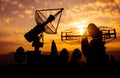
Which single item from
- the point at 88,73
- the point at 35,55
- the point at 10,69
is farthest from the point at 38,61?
the point at 88,73

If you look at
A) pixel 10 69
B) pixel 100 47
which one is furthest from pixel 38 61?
pixel 100 47

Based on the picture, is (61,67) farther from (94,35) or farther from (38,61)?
(94,35)

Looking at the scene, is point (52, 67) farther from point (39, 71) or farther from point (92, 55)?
point (92, 55)

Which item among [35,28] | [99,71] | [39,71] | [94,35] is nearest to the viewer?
[99,71]

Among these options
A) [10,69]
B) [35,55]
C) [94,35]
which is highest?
[94,35]

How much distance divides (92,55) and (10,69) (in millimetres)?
14774

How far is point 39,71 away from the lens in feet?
96.8

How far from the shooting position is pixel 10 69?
110ft

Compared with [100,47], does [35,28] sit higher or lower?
higher

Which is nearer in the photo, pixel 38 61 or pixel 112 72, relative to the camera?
pixel 112 72

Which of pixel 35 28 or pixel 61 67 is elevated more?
pixel 35 28

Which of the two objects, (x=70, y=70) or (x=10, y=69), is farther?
(x=10, y=69)

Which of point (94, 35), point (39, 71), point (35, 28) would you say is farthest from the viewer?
point (35, 28)

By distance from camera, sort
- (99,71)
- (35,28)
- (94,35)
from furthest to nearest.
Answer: (35,28)
(94,35)
(99,71)
